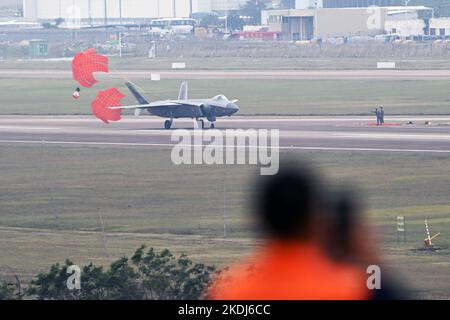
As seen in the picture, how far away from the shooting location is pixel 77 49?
198m

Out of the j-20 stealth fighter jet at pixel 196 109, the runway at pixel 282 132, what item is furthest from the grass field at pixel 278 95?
the j-20 stealth fighter jet at pixel 196 109

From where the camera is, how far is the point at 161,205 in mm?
44938

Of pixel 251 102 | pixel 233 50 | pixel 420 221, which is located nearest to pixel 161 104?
pixel 251 102

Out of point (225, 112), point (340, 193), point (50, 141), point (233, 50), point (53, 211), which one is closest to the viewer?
point (53, 211)

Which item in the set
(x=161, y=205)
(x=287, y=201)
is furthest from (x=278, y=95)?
(x=287, y=201)

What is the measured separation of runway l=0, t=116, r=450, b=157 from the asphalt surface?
4880 centimetres

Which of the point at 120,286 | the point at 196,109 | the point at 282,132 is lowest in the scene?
the point at 282,132

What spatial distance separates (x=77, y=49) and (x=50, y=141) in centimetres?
12874

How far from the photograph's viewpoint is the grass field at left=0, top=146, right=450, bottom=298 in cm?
3297

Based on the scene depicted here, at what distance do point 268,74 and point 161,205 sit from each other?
10003cm

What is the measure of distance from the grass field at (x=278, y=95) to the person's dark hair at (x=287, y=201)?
3939 cm

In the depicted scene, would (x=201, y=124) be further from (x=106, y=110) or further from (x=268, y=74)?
(x=268, y=74)
